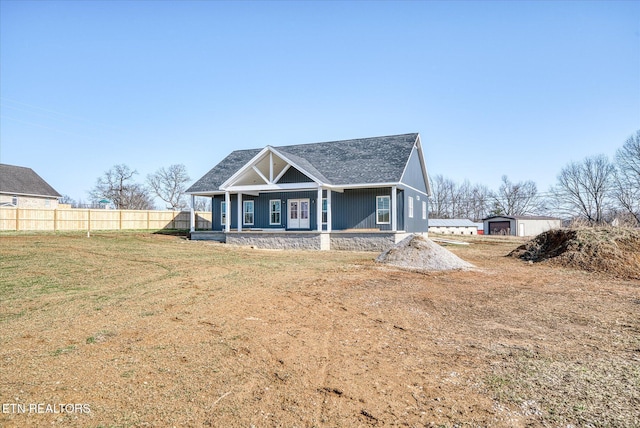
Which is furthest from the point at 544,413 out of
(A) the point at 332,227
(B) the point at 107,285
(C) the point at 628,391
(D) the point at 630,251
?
(A) the point at 332,227

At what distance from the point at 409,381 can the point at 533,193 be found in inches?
3063

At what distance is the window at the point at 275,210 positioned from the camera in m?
23.8

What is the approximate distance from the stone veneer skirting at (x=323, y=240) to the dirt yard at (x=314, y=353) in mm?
10533

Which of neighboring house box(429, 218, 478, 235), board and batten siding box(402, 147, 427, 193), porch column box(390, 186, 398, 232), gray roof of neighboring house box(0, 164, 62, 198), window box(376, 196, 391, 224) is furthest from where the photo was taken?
neighboring house box(429, 218, 478, 235)

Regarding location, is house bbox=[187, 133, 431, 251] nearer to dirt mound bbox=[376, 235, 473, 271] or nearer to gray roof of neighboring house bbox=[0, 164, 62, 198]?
dirt mound bbox=[376, 235, 473, 271]

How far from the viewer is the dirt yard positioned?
3441mm

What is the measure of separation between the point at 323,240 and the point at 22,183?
36.9 m

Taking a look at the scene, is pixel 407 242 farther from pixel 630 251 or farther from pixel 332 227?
pixel 332 227

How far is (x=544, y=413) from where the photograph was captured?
11.1 feet

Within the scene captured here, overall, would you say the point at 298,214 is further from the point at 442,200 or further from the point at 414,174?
the point at 442,200

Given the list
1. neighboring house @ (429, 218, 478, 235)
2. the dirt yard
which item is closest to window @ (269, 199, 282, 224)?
the dirt yard

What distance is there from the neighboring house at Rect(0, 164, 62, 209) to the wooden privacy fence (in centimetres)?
1727

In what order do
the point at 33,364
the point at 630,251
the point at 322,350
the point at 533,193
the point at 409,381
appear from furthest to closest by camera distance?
the point at 533,193
the point at 630,251
the point at 322,350
the point at 33,364
the point at 409,381

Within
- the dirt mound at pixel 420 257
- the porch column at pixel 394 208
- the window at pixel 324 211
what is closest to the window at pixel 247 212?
the window at pixel 324 211
